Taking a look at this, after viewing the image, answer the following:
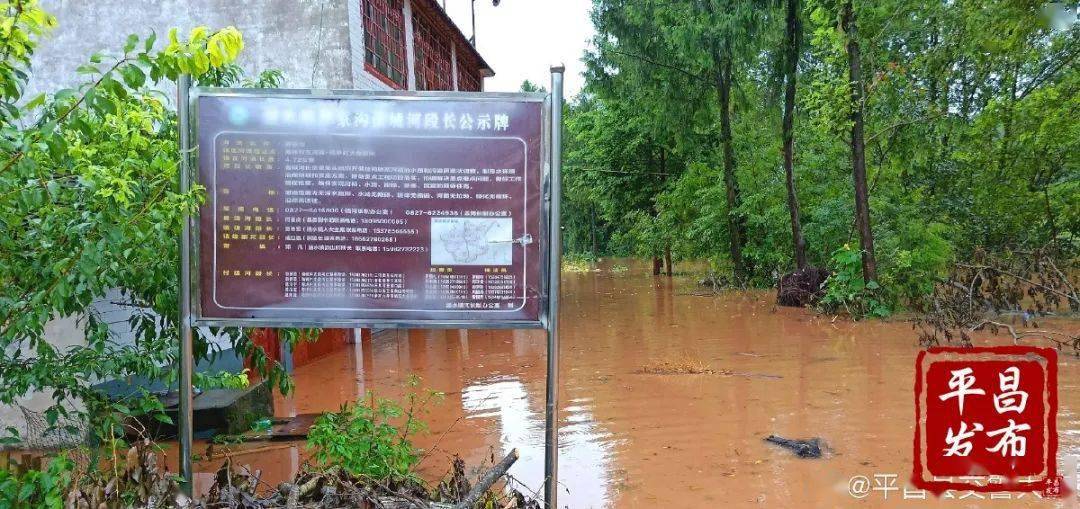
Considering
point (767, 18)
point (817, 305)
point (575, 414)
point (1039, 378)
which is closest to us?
point (1039, 378)

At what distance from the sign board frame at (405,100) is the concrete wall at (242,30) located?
9029 mm

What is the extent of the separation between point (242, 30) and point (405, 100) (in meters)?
10.5

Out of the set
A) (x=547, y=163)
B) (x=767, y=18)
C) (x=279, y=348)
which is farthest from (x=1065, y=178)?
(x=547, y=163)

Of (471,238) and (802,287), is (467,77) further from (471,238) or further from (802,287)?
(471,238)

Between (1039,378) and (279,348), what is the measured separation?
9.45m

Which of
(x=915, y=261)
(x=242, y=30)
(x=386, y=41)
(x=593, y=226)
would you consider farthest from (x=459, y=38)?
(x=593, y=226)

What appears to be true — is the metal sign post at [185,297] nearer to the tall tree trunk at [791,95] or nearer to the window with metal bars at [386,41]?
the window with metal bars at [386,41]

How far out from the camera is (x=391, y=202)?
179 inches

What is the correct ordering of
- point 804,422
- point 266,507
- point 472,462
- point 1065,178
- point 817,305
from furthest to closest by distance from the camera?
point 1065,178
point 817,305
point 804,422
point 472,462
point 266,507

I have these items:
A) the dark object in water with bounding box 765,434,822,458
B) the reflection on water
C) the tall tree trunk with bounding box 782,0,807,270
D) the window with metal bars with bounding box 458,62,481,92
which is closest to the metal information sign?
the reflection on water

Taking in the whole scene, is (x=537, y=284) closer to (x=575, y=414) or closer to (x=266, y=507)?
(x=266, y=507)

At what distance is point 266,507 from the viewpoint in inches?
168

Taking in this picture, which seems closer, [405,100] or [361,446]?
[405,100]

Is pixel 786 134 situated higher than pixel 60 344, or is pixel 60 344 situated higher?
pixel 786 134
